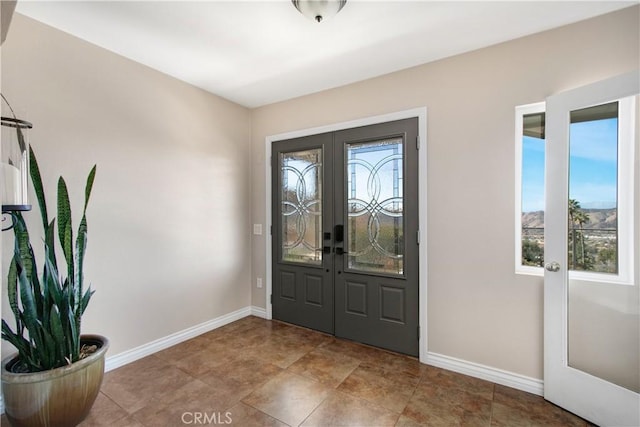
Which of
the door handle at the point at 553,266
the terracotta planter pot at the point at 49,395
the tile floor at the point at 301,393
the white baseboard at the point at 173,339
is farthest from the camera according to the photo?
the white baseboard at the point at 173,339

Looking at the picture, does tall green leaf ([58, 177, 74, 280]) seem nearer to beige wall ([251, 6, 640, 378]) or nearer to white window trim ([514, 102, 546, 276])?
beige wall ([251, 6, 640, 378])

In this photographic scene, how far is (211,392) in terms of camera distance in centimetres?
231

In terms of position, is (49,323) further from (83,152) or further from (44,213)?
(83,152)

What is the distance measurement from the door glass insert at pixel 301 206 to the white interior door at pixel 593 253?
201 centimetres

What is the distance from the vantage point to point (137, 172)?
2.81 metres

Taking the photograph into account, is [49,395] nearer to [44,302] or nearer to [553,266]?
[44,302]

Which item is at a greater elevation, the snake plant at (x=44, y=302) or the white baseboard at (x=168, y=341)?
the snake plant at (x=44, y=302)

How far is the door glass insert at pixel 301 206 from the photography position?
11.2ft

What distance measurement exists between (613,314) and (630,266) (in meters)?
0.34

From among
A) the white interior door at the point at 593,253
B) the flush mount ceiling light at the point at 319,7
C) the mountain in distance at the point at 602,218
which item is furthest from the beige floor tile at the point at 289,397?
the flush mount ceiling light at the point at 319,7

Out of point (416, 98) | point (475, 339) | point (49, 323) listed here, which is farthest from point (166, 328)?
point (416, 98)

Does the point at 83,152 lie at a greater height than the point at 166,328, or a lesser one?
greater

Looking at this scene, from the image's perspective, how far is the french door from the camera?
2.88 m

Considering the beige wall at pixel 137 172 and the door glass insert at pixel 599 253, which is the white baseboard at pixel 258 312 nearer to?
the beige wall at pixel 137 172
